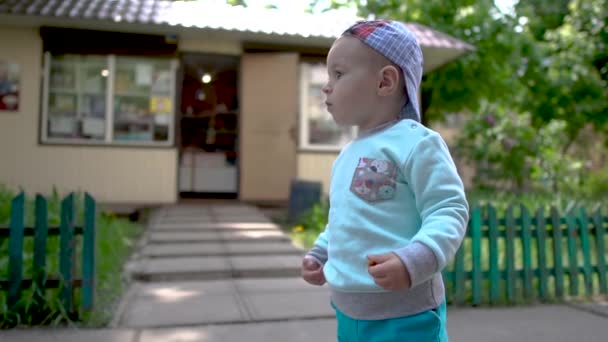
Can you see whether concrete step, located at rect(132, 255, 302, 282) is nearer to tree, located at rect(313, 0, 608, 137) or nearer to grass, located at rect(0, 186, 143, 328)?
grass, located at rect(0, 186, 143, 328)

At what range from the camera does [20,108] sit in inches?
327

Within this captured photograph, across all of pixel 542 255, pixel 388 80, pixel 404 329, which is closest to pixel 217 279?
pixel 542 255

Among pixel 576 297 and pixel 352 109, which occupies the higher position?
pixel 352 109

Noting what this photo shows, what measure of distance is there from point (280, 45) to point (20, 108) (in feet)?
13.9

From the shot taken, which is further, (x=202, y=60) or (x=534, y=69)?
(x=534, y=69)

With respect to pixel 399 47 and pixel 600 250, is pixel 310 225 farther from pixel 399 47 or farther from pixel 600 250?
pixel 399 47

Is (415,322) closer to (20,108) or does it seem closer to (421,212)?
(421,212)

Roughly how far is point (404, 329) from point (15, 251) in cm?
299

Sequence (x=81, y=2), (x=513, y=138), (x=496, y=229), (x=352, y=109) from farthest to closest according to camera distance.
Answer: (x=513, y=138), (x=81, y=2), (x=496, y=229), (x=352, y=109)

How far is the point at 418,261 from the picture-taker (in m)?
1.32

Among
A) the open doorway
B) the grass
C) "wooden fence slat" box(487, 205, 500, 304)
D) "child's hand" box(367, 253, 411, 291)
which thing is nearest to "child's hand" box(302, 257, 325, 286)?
"child's hand" box(367, 253, 411, 291)

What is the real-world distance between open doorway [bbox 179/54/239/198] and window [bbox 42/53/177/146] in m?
1.19

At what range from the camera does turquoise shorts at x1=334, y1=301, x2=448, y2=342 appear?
1501mm

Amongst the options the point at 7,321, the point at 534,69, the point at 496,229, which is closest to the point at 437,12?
the point at 534,69
